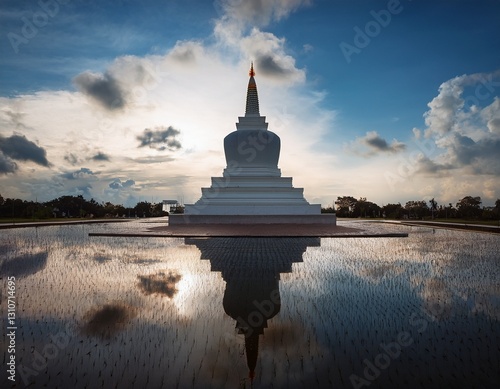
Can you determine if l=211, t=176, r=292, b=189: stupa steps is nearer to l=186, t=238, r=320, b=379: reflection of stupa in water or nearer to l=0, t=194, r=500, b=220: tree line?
l=186, t=238, r=320, b=379: reflection of stupa in water

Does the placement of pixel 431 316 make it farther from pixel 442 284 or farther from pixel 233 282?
pixel 233 282

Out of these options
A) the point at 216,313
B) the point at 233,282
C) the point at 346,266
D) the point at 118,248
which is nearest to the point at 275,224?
the point at 118,248

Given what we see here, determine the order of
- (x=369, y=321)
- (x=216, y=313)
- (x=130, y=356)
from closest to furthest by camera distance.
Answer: (x=130, y=356) → (x=369, y=321) → (x=216, y=313)

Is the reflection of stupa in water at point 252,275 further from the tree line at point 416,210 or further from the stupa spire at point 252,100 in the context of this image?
the tree line at point 416,210

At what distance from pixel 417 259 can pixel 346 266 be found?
10.6 ft

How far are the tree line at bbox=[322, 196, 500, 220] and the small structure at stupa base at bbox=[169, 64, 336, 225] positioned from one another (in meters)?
28.4

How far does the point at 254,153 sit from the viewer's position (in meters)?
37.5

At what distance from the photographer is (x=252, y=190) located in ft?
112

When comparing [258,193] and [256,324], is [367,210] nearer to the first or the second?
[258,193]

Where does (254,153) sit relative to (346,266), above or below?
above

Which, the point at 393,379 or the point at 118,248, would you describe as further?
the point at 118,248

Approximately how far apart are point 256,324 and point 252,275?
3856 mm

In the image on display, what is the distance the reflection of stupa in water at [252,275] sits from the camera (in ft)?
21.3

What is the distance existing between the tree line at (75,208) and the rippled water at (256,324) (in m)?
50.6
